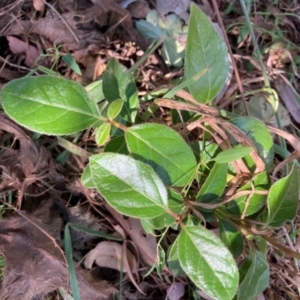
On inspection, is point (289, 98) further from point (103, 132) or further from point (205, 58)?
point (103, 132)

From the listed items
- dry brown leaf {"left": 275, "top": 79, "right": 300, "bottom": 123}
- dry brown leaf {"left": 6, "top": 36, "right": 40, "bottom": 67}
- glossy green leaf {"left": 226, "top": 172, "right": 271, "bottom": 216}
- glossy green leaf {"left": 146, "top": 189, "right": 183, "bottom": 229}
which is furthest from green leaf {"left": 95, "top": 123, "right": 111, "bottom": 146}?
dry brown leaf {"left": 275, "top": 79, "right": 300, "bottom": 123}

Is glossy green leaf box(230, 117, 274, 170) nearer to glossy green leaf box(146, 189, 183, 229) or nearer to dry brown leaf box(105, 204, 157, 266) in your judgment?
glossy green leaf box(146, 189, 183, 229)

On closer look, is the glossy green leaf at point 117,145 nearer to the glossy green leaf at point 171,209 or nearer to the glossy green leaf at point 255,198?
the glossy green leaf at point 171,209

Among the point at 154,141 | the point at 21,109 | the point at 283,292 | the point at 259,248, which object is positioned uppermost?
the point at 21,109

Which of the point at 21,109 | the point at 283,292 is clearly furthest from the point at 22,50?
the point at 283,292

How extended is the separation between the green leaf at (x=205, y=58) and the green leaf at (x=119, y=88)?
0.39ft

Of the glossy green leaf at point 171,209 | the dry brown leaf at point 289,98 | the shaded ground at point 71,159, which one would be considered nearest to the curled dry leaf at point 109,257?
the shaded ground at point 71,159

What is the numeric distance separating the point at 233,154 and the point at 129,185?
0.19 m

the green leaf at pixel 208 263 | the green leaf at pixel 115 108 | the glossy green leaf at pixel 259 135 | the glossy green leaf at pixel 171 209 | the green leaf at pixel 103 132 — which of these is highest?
the green leaf at pixel 115 108

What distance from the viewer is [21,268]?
3.22 feet

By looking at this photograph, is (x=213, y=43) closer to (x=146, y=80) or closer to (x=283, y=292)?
(x=146, y=80)

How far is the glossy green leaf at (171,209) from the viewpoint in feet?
2.66

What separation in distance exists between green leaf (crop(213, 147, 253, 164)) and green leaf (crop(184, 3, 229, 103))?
0.47ft

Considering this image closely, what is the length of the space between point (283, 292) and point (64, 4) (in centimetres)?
A: 91
